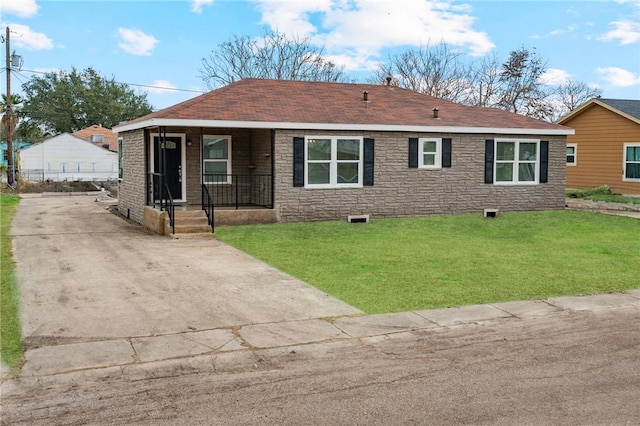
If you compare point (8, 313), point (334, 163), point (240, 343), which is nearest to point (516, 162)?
point (334, 163)

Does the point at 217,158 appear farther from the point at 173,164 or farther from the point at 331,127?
the point at 331,127

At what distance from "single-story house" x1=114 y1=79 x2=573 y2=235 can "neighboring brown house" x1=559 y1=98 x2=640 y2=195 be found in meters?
→ 6.34

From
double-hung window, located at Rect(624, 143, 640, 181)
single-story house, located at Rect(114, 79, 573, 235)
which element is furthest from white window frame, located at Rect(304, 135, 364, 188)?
double-hung window, located at Rect(624, 143, 640, 181)

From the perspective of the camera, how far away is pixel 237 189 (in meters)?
16.5

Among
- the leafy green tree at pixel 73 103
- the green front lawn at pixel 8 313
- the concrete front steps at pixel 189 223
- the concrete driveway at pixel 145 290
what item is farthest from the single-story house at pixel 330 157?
the leafy green tree at pixel 73 103

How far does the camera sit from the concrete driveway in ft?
21.5

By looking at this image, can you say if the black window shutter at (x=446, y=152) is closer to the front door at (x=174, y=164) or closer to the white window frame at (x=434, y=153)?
the white window frame at (x=434, y=153)

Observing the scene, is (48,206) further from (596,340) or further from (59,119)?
(59,119)

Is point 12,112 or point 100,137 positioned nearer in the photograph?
point 12,112

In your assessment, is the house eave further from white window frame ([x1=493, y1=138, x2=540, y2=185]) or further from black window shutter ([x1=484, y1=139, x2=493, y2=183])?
black window shutter ([x1=484, y1=139, x2=493, y2=183])

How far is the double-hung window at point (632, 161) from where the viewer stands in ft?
75.8

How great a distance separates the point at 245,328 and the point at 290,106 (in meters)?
11.1

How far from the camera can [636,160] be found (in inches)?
911

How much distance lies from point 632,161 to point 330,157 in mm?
14145
